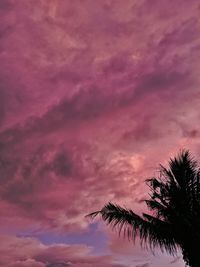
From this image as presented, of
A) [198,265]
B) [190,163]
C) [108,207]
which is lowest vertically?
[198,265]

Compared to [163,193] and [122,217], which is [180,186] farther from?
[122,217]

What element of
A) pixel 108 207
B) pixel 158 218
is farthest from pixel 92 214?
pixel 158 218

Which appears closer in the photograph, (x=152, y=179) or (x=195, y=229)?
(x=195, y=229)

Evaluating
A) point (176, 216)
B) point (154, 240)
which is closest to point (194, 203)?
point (176, 216)

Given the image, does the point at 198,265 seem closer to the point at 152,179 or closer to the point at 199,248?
the point at 199,248

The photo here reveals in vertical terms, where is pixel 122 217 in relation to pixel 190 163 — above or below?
below

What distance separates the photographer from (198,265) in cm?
2339

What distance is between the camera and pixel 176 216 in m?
23.8

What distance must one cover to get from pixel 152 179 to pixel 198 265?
447 cm

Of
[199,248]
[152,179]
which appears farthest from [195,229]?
[152,179]

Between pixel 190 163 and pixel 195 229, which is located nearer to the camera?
pixel 195 229

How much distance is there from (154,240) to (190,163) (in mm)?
4082

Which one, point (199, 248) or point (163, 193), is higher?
point (163, 193)

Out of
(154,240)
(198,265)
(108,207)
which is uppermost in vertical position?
(108,207)
